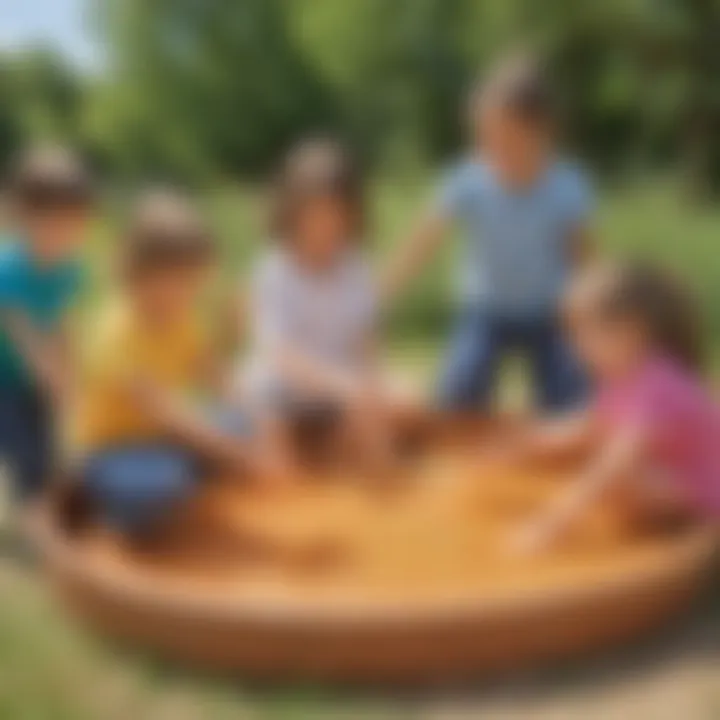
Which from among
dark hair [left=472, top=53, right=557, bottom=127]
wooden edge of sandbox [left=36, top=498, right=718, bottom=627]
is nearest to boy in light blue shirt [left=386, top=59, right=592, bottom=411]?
dark hair [left=472, top=53, right=557, bottom=127]

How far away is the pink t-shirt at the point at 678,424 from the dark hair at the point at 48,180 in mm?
242

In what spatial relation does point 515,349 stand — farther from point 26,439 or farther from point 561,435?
point 26,439

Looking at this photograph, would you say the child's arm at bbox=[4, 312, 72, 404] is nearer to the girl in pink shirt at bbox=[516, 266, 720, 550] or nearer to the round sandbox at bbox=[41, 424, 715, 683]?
A: the round sandbox at bbox=[41, 424, 715, 683]

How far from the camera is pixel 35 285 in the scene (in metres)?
0.68

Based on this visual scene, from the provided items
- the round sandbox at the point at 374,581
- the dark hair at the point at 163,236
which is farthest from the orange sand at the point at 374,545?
the dark hair at the point at 163,236

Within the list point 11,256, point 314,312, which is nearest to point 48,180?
point 11,256

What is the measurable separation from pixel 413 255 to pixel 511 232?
0.15ft

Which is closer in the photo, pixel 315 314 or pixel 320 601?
pixel 320 601

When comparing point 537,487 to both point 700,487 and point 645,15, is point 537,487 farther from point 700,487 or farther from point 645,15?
point 645,15

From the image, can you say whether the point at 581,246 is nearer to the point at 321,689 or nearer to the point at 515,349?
the point at 515,349

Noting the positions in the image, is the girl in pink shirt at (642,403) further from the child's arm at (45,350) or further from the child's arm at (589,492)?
the child's arm at (45,350)

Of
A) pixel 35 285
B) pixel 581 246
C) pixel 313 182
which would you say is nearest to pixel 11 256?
pixel 35 285

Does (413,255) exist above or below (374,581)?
above

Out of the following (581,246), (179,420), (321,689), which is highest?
(581,246)
